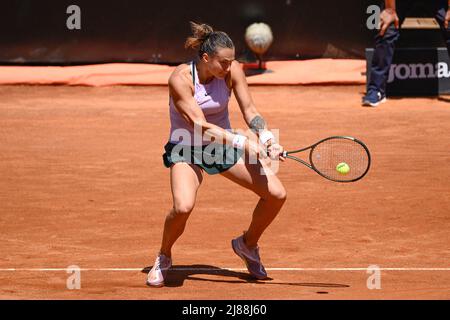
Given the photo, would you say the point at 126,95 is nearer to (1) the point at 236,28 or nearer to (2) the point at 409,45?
(1) the point at 236,28

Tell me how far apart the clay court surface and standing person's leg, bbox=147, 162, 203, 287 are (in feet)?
0.40

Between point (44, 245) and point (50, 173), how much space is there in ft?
9.29

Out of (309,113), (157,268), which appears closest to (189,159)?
(157,268)

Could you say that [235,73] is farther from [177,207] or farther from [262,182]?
[177,207]

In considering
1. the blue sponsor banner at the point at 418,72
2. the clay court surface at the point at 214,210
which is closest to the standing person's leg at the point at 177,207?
the clay court surface at the point at 214,210

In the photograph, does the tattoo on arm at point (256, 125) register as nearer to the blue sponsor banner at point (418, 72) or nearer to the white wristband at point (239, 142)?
the white wristband at point (239, 142)

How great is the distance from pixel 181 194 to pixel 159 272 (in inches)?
23.1

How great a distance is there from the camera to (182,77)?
6.95m

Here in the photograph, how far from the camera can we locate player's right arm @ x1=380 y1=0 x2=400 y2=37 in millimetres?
14645

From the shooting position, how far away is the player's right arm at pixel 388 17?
577 inches

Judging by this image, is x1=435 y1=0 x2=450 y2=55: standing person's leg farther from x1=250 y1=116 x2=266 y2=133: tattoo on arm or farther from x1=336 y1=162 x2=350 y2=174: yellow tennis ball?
x1=250 y1=116 x2=266 y2=133: tattoo on arm

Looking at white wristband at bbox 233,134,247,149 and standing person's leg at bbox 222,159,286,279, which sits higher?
white wristband at bbox 233,134,247,149

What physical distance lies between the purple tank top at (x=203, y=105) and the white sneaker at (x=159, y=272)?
784mm

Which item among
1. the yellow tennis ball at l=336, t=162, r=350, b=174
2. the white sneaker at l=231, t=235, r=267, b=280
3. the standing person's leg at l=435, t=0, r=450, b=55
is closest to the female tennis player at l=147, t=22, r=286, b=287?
the white sneaker at l=231, t=235, r=267, b=280
